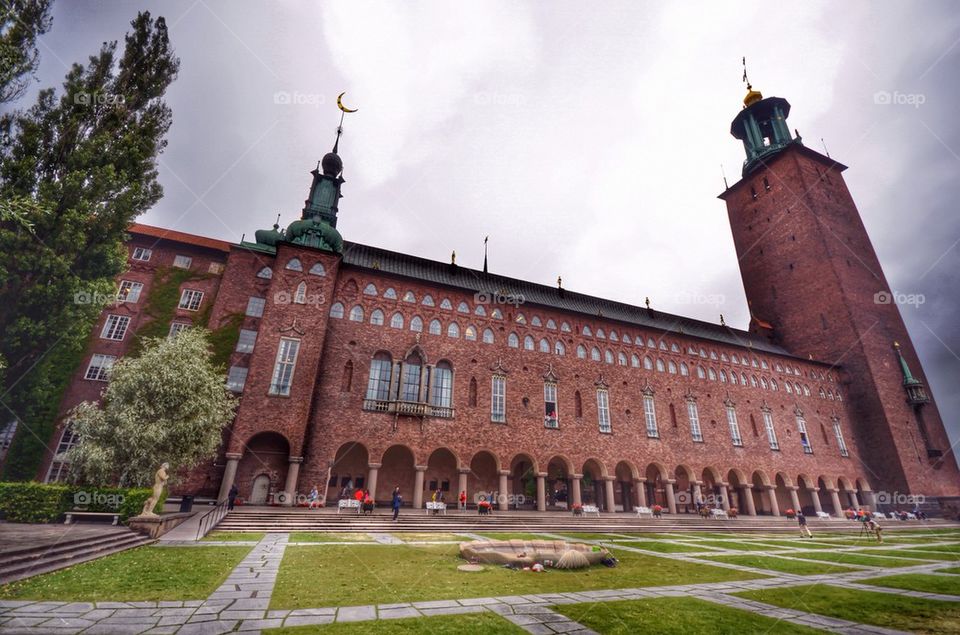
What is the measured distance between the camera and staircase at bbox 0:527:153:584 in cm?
829

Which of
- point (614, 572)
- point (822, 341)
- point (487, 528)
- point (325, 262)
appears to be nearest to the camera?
point (614, 572)

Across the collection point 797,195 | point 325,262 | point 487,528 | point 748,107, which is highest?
point 748,107

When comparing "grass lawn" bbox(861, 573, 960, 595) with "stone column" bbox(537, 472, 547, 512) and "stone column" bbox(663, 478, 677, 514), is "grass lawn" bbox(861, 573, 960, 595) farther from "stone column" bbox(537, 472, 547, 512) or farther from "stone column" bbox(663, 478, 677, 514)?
"stone column" bbox(663, 478, 677, 514)

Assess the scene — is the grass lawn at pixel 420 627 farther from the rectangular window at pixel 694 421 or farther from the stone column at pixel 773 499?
the stone column at pixel 773 499

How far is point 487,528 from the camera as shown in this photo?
20.6 m

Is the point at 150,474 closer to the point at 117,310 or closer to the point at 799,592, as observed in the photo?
the point at 117,310

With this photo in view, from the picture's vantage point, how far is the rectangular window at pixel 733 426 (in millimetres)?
36500

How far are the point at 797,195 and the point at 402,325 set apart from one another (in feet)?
167

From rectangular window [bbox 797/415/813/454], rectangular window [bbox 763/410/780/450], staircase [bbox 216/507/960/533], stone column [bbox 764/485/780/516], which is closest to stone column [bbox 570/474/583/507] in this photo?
staircase [bbox 216/507/960/533]

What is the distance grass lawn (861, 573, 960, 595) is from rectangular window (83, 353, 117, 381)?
124 ft

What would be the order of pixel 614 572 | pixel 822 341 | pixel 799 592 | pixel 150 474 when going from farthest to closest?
pixel 822 341 → pixel 150 474 → pixel 614 572 → pixel 799 592

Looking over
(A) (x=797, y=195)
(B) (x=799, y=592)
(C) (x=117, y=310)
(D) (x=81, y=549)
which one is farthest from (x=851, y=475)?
(C) (x=117, y=310)

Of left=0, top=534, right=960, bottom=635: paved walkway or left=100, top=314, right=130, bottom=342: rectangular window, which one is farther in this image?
left=100, top=314, right=130, bottom=342: rectangular window

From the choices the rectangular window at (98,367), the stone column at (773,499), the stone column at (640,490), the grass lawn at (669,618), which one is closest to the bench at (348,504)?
the grass lawn at (669,618)
